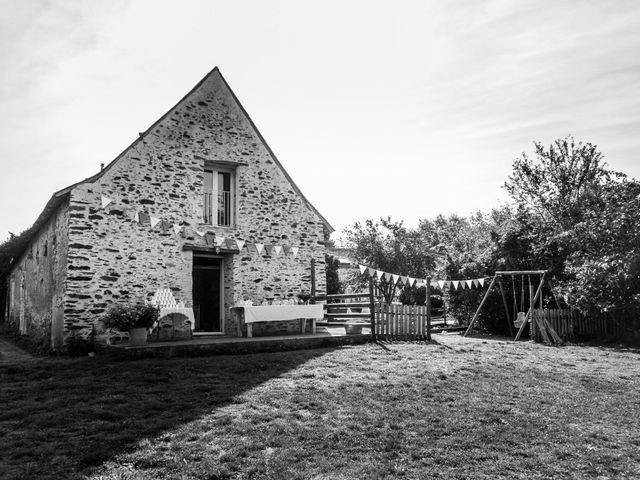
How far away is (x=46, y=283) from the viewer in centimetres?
1369

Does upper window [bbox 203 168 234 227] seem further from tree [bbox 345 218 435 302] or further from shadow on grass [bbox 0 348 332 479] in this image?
tree [bbox 345 218 435 302]

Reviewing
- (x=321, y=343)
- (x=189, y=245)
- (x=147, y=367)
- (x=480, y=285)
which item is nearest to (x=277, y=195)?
(x=189, y=245)

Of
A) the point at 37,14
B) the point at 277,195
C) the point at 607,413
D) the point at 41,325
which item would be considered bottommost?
the point at 607,413

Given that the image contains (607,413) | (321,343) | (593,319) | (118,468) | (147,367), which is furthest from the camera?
(593,319)

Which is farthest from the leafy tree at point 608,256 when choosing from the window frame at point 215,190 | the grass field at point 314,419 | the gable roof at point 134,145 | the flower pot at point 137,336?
the flower pot at point 137,336

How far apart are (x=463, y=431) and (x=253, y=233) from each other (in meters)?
9.28

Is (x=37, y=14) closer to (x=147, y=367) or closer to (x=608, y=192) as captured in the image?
(x=147, y=367)

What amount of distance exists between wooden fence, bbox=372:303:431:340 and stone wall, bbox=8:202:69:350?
7.21 meters

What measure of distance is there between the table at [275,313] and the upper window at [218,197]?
242cm

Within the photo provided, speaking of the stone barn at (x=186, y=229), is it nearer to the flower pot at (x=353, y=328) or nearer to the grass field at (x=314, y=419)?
the flower pot at (x=353, y=328)

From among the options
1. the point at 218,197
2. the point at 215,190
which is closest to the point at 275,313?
the point at 218,197

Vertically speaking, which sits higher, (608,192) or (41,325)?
(608,192)

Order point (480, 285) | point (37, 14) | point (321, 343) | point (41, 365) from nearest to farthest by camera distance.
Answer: point (37, 14), point (41, 365), point (321, 343), point (480, 285)

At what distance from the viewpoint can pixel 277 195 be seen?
1473cm
